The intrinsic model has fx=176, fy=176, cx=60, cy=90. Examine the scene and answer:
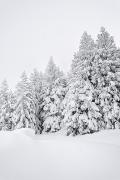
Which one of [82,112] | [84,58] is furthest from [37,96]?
[82,112]

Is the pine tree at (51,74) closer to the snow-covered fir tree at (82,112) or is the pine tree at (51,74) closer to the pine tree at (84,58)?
the pine tree at (84,58)

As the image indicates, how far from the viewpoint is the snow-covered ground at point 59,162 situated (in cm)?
691

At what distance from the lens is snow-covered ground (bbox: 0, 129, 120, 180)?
22.7 feet

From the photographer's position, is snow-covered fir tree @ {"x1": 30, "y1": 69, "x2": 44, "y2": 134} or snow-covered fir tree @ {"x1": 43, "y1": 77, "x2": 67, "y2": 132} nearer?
snow-covered fir tree @ {"x1": 43, "y1": 77, "x2": 67, "y2": 132}

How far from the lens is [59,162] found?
26.3ft

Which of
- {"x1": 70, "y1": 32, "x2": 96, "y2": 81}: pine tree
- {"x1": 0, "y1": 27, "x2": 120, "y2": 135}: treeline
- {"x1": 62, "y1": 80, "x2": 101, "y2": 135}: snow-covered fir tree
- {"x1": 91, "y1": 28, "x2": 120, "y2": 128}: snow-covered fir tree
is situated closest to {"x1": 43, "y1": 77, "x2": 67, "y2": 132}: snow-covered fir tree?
{"x1": 0, "y1": 27, "x2": 120, "y2": 135}: treeline

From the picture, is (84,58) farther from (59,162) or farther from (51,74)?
(59,162)

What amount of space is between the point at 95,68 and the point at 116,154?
1699 centimetres

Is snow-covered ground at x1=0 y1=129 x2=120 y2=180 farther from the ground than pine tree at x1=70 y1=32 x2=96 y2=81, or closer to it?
closer to it

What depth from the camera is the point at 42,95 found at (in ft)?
113

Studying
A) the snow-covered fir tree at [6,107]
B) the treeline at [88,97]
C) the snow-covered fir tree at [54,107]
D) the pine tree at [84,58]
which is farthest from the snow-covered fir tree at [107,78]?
the snow-covered fir tree at [6,107]

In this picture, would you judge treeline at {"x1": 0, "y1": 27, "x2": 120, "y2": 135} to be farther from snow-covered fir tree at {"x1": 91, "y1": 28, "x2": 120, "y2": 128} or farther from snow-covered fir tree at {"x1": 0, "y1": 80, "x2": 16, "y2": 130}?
snow-covered fir tree at {"x1": 0, "y1": 80, "x2": 16, "y2": 130}

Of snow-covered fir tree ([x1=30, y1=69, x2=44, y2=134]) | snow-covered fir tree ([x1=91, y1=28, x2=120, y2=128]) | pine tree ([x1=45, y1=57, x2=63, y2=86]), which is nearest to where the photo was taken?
snow-covered fir tree ([x1=91, y1=28, x2=120, y2=128])

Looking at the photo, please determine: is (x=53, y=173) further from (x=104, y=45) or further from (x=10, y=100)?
(x=10, y=100)
